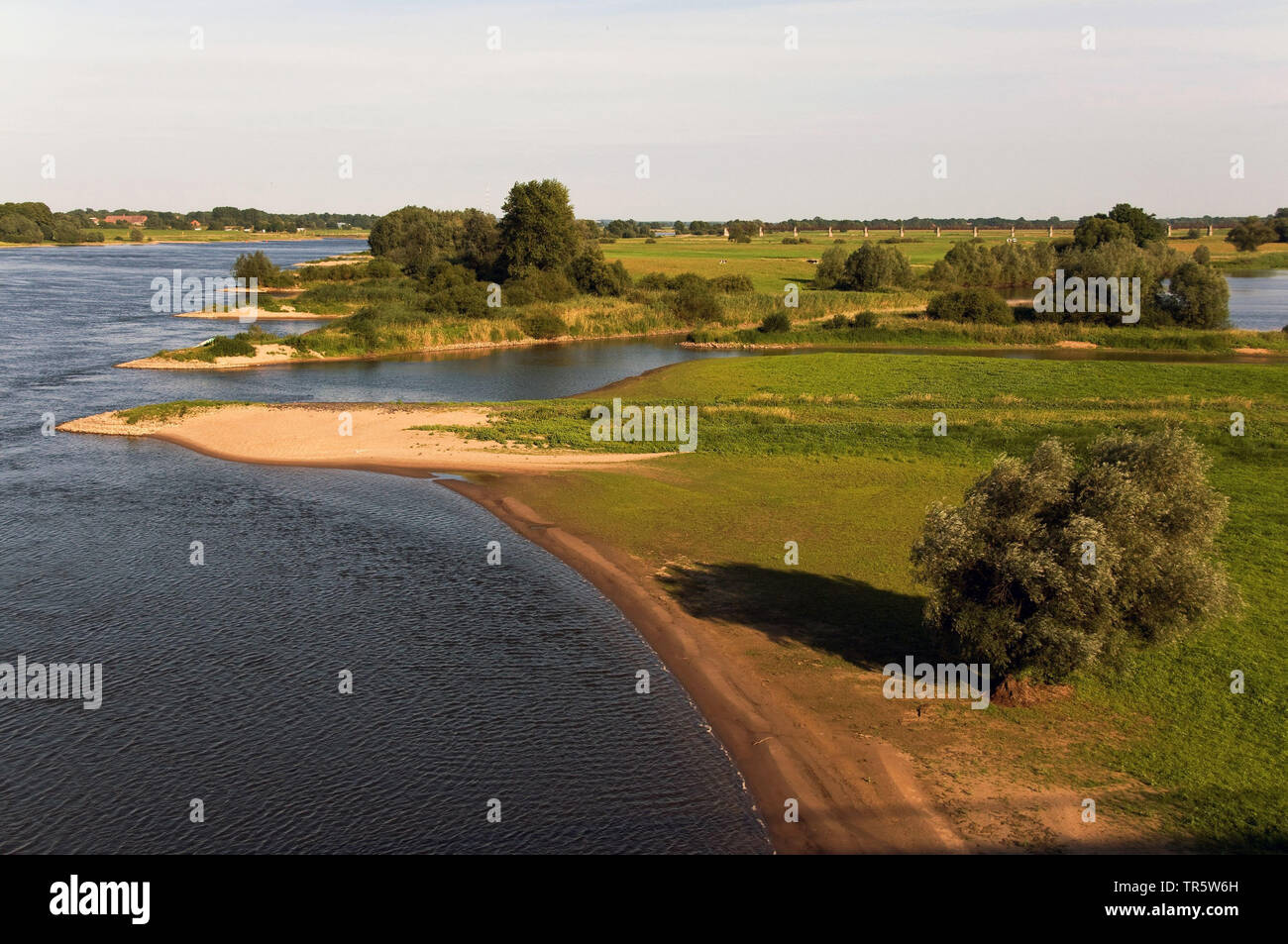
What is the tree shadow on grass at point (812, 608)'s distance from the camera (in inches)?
930

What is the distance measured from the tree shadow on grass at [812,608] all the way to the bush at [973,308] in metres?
73.1

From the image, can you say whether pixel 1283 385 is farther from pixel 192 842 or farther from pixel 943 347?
pixel 192 842

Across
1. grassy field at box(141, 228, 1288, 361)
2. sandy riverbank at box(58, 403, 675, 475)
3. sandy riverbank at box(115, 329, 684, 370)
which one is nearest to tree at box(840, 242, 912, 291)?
grassy field at box(141, 228, 1288, 361)

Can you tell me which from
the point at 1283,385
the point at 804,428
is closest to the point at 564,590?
the point at 804,428

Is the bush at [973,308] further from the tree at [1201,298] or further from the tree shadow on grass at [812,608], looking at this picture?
the tree shadow on grass at [812,608]

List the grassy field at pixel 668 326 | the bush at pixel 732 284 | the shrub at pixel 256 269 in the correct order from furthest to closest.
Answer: the shrub at pixel 256 269, the bush at pixel 732 284, the grassy field at pixel 668 326

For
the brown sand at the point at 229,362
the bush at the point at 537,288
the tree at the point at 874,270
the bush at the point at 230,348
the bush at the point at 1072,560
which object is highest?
the tree at the point at 874,270

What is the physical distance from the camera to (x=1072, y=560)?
19469mm

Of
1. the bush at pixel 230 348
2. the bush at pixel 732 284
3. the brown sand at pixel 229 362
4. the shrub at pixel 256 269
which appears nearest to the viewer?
the brown sand at pixel 229 362

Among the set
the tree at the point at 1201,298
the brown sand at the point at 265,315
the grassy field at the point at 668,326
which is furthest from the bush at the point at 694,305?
the tree at the point at 1201,298

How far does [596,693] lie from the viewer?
22.4 meters

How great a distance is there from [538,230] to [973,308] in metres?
47.2

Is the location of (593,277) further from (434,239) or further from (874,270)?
(434,239)
